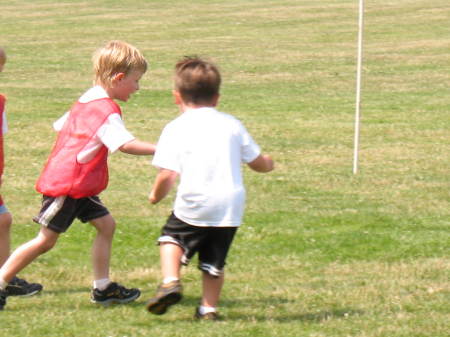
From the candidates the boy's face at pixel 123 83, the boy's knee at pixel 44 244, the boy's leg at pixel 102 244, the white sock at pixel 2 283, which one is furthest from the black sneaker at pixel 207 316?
the boy's face at pixel 123 83

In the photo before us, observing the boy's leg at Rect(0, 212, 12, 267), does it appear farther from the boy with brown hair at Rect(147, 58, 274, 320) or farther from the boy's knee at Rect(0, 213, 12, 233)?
the boy with brown hair at Rect(147, 58, 274, 320)

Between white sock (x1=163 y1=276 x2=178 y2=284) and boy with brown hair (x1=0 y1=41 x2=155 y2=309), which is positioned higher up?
boy with brown hair (x1=0 y1=41 x2=155 y2=309)

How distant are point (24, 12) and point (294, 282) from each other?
3161cm

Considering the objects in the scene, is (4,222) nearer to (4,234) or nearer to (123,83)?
(4,234)

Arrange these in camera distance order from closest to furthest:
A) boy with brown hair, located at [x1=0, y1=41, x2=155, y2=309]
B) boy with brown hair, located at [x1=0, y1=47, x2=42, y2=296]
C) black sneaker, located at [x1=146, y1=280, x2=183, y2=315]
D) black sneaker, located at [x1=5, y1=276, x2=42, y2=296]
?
black sneaker, located at [x1=146, y1=280, x2=183, y2=315], boy with brown hair, located at [x1=0, y1=41, x2=155, y2=309], boy with brown hair, located at [x1=0, y1=47, x2=42, y2=296], black sneaker, located at [x1=5, y1=276, x2=42, y2=296]

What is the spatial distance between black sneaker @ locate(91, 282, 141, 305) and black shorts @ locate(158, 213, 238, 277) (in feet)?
2.26

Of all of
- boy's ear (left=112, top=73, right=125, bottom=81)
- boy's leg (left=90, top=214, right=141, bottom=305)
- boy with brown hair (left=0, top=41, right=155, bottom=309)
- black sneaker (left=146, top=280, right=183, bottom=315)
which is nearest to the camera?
black sneaker (left=146, top=280, right=183, bottom=315)

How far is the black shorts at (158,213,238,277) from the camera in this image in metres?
A: 5.89

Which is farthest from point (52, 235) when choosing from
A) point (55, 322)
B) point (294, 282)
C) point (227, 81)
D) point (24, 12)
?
point (24, 12)

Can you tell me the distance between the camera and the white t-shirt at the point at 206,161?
5.76 metres

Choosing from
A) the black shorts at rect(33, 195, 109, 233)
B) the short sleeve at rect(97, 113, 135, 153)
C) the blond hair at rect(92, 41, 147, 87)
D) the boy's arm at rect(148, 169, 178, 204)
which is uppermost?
the blond hair at rect(92, 41, 147, 87)

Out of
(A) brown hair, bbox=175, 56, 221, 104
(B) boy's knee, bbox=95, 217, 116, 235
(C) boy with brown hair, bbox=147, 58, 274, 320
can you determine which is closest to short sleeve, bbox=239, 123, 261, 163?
(C) boy with brown hair, bbox=147, 58, 274, 320

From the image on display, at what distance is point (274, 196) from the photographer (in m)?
10.3

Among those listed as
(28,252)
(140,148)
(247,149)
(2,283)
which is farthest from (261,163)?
(2,283)
